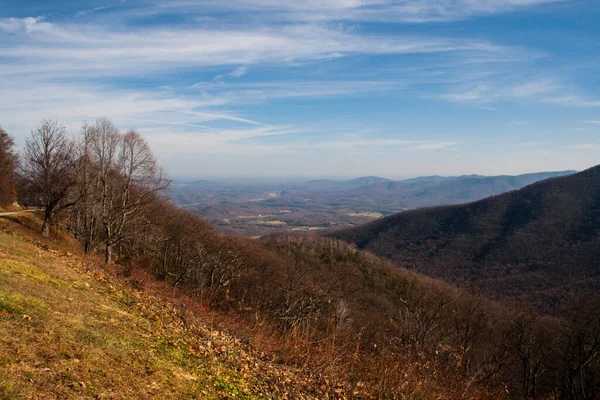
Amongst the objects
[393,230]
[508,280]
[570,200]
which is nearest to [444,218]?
[393,230]

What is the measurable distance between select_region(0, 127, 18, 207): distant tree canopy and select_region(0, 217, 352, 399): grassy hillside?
2705cm

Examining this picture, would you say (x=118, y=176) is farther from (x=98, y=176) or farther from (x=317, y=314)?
(x=317, y=314)

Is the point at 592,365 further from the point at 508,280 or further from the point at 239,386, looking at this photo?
the point at 508,280

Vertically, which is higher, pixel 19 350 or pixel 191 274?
pixel 19 350

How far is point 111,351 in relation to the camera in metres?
6.51

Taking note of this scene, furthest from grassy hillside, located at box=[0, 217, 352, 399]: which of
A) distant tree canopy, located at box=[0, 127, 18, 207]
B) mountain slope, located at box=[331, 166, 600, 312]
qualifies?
mountain slope, located at box=[331, 166, 600, 312]

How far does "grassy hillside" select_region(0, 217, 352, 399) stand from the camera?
5.26 metres

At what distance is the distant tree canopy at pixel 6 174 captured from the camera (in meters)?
31.3

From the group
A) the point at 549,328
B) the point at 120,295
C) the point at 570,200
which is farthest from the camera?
the point at 570,200

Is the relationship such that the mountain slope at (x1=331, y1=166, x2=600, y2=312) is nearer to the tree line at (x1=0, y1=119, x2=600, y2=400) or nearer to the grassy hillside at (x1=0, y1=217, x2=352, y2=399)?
the tree line at (x1=0, y1=119, x2=600, y2=400)

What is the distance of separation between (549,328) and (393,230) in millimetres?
103436

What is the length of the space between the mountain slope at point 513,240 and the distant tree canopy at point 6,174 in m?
74.6

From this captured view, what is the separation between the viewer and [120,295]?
1091 cm

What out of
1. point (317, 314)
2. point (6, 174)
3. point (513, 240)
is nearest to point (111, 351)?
point (317, 314)
